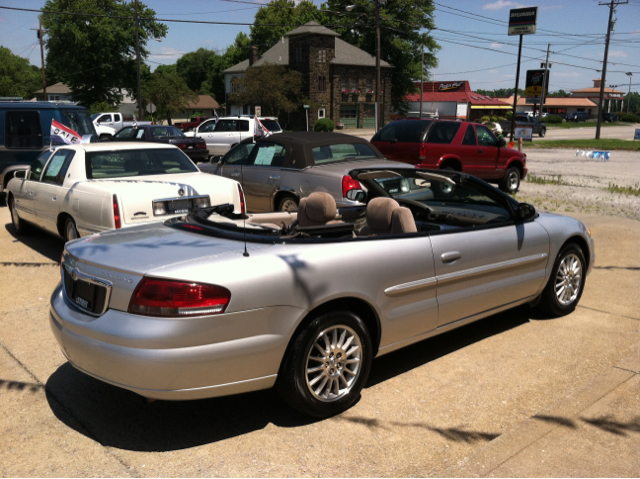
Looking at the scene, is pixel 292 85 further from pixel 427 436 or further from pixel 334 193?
pixel 427 436

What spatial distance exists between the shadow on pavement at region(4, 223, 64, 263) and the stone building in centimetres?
5267

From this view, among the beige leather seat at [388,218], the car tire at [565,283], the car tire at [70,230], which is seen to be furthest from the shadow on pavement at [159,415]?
the car tire at [70,230]

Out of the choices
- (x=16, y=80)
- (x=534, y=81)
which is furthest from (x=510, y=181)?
(x=16, y=80)

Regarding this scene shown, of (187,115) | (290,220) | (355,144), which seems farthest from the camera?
(187,115)

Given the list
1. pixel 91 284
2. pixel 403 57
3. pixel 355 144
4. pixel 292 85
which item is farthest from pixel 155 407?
pixel 403 57

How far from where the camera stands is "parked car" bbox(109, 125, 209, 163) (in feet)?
74.1

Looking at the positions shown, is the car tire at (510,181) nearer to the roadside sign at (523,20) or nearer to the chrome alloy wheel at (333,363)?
the chrome alloy wheel at (333,363)

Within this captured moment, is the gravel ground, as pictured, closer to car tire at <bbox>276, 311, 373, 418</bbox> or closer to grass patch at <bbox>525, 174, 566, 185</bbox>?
grass patch at <bbox>525, 174, 566, 185</bbox>

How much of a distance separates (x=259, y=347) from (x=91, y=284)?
3.60 ft

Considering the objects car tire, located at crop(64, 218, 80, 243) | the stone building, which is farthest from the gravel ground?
the stone building

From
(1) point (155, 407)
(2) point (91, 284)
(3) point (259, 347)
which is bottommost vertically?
(1) point (155, 407)

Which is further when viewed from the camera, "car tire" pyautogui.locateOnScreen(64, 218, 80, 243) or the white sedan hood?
"car tire" pyautogui.locateOnScreen(64, 218, 80, 243)

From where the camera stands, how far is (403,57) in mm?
77438

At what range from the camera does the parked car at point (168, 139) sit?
74.1 ft
